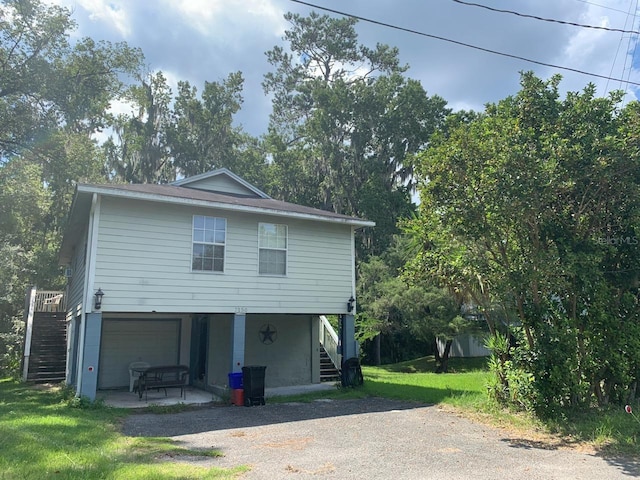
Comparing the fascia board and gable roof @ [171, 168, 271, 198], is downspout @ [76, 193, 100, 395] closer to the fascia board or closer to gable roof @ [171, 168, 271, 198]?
the fascia board

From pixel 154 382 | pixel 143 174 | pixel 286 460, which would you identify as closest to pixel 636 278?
pixel 286 460

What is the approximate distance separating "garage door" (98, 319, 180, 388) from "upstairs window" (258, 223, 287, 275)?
15.3 feet

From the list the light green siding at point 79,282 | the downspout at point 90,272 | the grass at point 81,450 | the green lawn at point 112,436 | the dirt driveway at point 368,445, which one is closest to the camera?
the grass at point 81,450

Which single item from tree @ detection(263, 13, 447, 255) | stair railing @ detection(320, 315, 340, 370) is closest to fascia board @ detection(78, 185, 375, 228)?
stair railing @ detection(320, 315, 340, 370)

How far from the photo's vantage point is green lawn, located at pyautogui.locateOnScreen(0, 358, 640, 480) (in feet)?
16.7

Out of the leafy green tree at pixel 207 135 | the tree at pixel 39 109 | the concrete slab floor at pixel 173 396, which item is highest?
the leafy green tree at pixel 207 135

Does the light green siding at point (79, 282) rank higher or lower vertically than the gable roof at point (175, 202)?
lower

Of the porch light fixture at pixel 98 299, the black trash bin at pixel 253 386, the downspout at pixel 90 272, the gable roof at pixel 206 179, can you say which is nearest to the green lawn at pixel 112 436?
the downspout at pixel 90 272

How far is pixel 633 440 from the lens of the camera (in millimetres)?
6527

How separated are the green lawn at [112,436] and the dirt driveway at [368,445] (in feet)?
1.44

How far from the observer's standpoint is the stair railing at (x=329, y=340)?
623 inches

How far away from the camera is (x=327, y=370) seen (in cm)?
1566

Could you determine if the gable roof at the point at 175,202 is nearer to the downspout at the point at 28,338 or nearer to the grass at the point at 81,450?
the downspout at the point at 28,338

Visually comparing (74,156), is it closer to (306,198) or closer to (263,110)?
(306,198)
